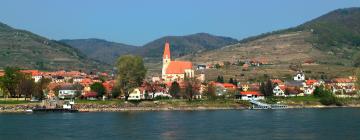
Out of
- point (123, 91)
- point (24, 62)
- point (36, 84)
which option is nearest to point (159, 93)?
point (123, 91)

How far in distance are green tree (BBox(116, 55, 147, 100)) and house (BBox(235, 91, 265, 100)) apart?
20766 mm

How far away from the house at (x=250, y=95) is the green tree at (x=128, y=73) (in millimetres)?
20766

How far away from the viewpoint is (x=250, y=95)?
110 metres

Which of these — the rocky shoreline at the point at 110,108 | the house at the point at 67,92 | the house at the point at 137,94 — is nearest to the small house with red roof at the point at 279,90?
the rocky shoreline at the point at 110,108

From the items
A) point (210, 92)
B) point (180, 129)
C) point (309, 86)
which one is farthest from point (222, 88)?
point (180, 129)

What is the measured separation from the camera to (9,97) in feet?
318

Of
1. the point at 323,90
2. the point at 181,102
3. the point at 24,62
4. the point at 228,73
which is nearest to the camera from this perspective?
the point at 181,102

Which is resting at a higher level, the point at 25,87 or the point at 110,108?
the point at 25,87

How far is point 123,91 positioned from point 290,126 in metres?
42.4

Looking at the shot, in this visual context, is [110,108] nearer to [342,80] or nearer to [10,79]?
[10,79]

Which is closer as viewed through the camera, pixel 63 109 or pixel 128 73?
pixel 63 109

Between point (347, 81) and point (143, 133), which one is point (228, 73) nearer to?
point (347, 81)

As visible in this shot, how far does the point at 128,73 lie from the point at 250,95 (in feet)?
83.0

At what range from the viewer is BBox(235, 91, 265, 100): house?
108381 mm
